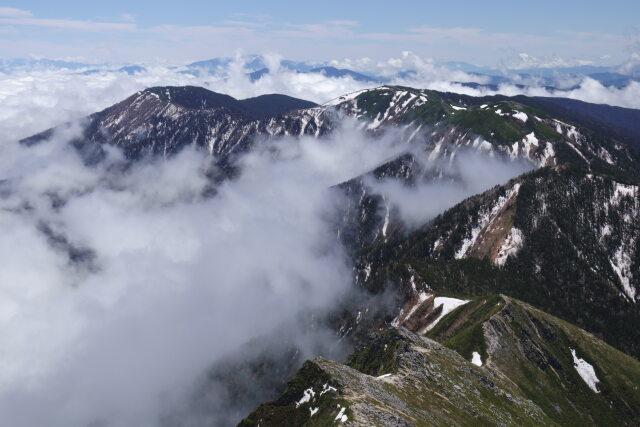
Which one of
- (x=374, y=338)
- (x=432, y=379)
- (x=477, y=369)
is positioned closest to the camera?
(x=432, y=379)

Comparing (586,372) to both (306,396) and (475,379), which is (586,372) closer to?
(475,379)

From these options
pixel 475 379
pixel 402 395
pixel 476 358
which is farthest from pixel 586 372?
pixel 402 395

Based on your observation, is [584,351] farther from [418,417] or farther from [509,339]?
[418,417]

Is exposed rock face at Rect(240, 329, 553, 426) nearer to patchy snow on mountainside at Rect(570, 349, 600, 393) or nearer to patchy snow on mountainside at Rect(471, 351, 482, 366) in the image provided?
patchy snow on mountainside at Rect(471, 351, 482, 366)

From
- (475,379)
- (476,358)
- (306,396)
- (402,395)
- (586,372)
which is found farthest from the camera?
(586,372)

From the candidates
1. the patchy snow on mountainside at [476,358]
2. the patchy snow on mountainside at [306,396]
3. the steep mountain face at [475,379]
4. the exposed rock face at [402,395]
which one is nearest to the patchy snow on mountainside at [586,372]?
the steep mountain face at [475,379]

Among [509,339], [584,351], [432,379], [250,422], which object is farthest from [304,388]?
[584,351]

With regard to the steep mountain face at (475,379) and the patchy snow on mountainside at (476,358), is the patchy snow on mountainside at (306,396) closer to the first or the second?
the steep mountain face at (475,379)
